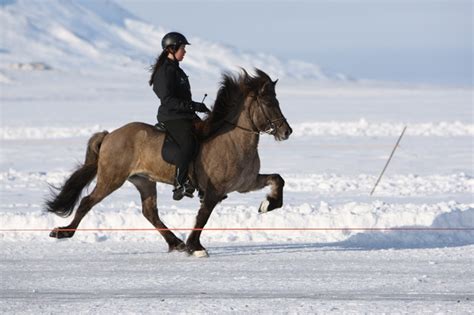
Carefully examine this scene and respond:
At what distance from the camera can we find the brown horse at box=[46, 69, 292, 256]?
997cm

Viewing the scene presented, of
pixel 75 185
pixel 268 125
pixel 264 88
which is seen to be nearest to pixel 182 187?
pixel 268 125

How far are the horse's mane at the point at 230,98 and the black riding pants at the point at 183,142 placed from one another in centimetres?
18

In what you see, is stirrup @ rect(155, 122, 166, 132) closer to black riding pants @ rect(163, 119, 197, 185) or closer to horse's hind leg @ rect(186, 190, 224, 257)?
black riding pants @ rect(163, 119, 197, 185)

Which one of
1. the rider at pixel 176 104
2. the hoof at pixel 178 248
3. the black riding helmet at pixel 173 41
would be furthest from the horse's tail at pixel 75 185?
the black riding helmet at pixel 173 41

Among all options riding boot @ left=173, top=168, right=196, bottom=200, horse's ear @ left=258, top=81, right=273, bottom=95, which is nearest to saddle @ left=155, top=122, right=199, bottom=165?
riding boot @ left=173, top=168, right=196, bottom=200

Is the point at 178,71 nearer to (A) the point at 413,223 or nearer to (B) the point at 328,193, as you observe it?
(A) the point at 413,223

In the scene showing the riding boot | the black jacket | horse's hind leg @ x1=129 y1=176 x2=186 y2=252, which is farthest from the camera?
horse's hind leg @ x1=129 y1=176 x2=186 y2=252

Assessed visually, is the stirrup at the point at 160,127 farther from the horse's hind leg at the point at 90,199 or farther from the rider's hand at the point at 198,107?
the horse's hind leg at the point at 90,199

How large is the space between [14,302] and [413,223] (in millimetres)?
5960

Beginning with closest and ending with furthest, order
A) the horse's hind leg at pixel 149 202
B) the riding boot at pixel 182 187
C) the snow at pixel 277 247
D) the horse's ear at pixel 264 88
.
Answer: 1. the snow at pixel 277 247
2. the riding boot at pixel 182 187
3. the horse's ear at pixel 264 88
4. the horse's hind leg at pixel 149 202

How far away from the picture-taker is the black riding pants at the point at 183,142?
32.3ft

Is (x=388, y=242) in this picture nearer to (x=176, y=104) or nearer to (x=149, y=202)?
(x=149, y=202)

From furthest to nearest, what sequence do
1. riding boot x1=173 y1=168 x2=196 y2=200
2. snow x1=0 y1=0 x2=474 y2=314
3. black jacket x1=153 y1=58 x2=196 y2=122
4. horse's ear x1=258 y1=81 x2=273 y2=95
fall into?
horse's ear x1=258 y1=81 x2=273 y2=95 < riding boot x1=173 y1=168 x2=196 y2=200 < black jacket x1=153 y1=58 x2=196 y2=122 < snow x1=0 y1=0 x2=474 y2=314

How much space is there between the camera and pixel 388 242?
11.2 meters
